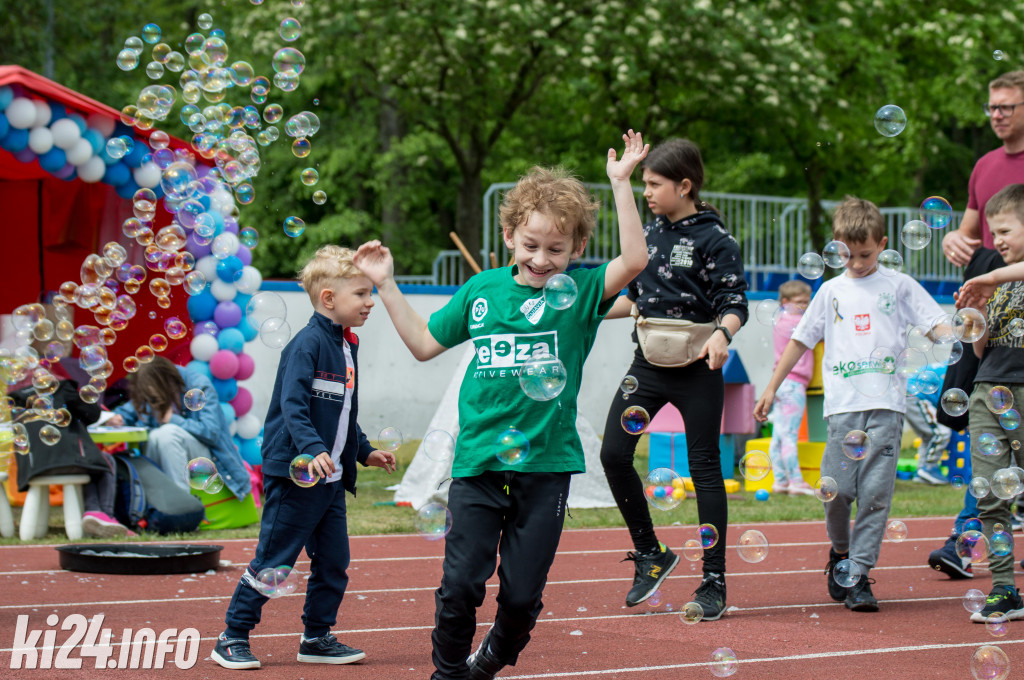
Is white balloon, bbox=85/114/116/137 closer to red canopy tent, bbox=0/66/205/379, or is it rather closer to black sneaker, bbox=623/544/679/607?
red canopy tent, bbox=0/66/205/379

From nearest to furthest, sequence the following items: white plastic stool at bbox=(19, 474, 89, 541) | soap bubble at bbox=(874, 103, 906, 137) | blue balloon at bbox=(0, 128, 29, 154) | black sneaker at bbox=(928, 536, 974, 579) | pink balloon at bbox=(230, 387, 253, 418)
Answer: soap bubble at bbox=(874, 103, 906, 137)
black sneaker at bbox=(928, 536, 974, 579)
white plastic stool at bbox=(19, 474, 89, 541)
blue balloon at bbox=(0, 128, 29, 154)
pink balloon at bbox=(230, 387, 253, 418)

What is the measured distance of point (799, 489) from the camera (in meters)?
10.4

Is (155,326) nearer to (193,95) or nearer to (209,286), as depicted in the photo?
(209,286)

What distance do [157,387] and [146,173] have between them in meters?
1.93

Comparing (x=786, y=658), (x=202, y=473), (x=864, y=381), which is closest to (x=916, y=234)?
(x=864, y=381)

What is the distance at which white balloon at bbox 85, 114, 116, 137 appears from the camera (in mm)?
9070

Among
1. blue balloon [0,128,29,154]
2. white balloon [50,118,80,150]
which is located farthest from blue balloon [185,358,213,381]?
blue balloon [0,128,29,154]

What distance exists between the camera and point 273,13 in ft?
61.1

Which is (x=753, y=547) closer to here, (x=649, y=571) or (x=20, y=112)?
(x=649, y=571)

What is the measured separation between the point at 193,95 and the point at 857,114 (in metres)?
16.9

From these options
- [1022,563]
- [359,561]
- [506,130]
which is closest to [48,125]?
[359,561]

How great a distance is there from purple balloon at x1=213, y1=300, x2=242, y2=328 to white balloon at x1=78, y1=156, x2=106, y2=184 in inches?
54.6

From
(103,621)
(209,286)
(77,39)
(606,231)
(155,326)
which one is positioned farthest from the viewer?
(77,39)

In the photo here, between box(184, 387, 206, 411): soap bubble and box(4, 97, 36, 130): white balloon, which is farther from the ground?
box(4, 97, 36, 130): white balloon
